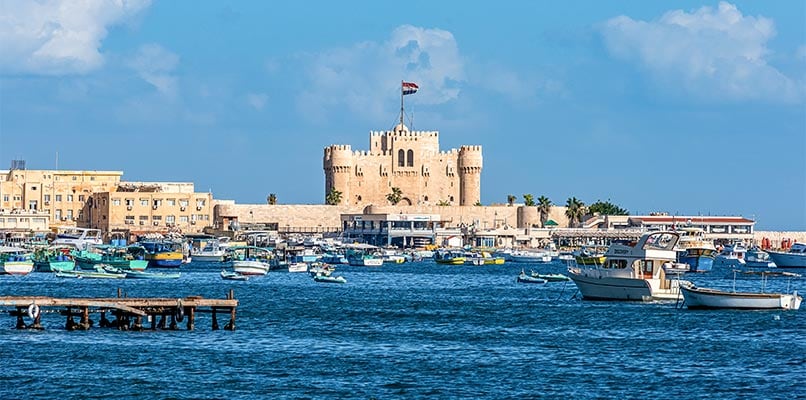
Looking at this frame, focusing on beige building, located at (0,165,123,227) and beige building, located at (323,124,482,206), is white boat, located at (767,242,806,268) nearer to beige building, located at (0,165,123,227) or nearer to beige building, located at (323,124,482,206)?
beige building, located at (323,124,482,206)

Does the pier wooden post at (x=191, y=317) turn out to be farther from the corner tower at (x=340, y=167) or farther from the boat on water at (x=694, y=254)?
the corner tower at (x=340, y=167)

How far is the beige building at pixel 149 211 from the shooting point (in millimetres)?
152125

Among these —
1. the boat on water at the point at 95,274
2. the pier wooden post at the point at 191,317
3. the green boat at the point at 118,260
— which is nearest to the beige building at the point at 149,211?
the green boat at the point at 118,260

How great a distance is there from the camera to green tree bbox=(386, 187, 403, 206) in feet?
522

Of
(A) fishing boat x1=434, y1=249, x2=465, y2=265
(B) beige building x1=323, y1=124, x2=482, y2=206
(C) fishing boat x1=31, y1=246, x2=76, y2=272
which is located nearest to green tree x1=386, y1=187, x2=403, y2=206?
(B) beige building x1=323, y1=124, x2=482, y2=206

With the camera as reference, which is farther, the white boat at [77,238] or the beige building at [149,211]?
the beige building at [149,211]

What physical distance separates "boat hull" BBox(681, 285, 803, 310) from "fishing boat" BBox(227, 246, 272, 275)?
39.7 m

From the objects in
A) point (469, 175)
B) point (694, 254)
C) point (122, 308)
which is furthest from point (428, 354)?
point (469, 175)

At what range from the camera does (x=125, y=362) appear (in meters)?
39.1

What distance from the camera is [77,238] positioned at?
13188 centimetres

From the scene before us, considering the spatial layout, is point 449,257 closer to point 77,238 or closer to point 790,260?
point 790,260

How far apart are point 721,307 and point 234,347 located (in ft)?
69.6

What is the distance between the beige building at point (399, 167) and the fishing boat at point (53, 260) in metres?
52.5

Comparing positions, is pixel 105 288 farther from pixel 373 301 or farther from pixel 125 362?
pixel 125 362
